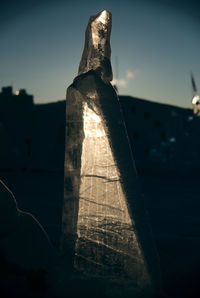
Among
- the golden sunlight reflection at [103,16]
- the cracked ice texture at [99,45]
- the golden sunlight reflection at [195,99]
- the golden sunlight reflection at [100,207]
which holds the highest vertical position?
the golden sunlight reflection at [195,99]

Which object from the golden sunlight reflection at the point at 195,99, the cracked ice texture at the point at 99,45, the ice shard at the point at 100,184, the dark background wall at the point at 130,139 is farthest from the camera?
the dark background wall at the point at 130,139

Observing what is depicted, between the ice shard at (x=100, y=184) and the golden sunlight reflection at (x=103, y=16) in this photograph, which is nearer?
the ice shard at (x=100, y=184)

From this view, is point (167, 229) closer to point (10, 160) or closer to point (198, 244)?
point (198, 244)

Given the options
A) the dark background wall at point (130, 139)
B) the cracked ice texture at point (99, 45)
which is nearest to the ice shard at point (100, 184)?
the cracked ice texture at point (99, 45)

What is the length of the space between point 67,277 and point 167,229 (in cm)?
391

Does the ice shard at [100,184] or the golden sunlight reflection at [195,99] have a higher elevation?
the golden sunlight reflection at [195,99]

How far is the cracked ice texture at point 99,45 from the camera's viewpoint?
110 inches

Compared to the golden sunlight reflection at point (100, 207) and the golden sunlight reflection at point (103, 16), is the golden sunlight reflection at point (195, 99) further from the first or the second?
the golden sunlight reflection at point (100, 207)

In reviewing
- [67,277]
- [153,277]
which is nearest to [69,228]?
[67,277]

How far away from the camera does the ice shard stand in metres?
2.60

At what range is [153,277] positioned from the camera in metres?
2.54

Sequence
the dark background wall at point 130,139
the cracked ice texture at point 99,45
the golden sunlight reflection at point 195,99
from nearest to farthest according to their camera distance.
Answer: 1. the cracked ice texture at point 99,45
2. the golden sunlight reflection at point 195,99
3. the dark background wall at point 130,139

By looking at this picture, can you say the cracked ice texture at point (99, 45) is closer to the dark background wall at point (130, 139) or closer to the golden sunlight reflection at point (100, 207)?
the golden sunlight reflection at point (100, 207)

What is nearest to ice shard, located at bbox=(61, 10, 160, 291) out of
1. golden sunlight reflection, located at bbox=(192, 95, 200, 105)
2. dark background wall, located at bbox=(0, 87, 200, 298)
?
golden sunlight reflection, located at bbox=(192, 95, 200, 105)
